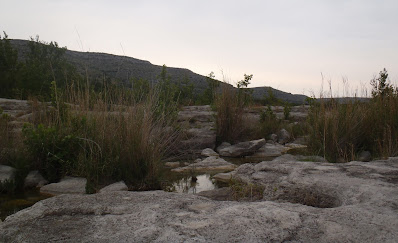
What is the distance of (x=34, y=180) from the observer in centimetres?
392

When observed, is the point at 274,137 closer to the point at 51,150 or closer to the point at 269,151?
the point at 269,151

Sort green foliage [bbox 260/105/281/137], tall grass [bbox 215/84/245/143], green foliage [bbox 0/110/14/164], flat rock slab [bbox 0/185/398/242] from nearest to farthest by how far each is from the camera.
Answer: flat rock slab [bbox 0/185/398/242] → green foliage [bbox 0/110/14/164] → tall grass [bbox 215/84/245/143] → green foliage [bbox 260/105/281/137]

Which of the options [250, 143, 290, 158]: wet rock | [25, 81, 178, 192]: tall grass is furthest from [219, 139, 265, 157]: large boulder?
[25, 81, 178, 192]: tall grass

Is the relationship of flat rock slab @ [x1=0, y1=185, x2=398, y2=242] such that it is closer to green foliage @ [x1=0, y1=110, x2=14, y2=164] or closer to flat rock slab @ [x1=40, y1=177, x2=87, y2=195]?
flat rock slab @ [x1=40, y1=177, x2=87, y2=195]

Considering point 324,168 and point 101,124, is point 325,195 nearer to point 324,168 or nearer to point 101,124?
point 324,168

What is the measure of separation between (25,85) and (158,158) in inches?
314

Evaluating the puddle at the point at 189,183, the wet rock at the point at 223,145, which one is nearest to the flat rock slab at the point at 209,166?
the puddle at the point at 189,183

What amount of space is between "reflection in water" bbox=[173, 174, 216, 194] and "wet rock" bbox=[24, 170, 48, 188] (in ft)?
4.92

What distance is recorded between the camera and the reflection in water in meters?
3.93

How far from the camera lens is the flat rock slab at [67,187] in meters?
3.63

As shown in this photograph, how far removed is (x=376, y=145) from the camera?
5418 millimetres

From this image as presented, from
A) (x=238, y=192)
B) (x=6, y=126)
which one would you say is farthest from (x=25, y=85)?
(x=238, y=192)

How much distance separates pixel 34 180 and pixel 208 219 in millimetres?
2857

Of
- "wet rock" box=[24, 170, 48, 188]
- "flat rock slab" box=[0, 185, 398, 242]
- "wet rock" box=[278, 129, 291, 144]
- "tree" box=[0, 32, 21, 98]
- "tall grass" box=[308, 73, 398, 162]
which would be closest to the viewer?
"flat rock slab" box=[0, 185, 398, 242]
